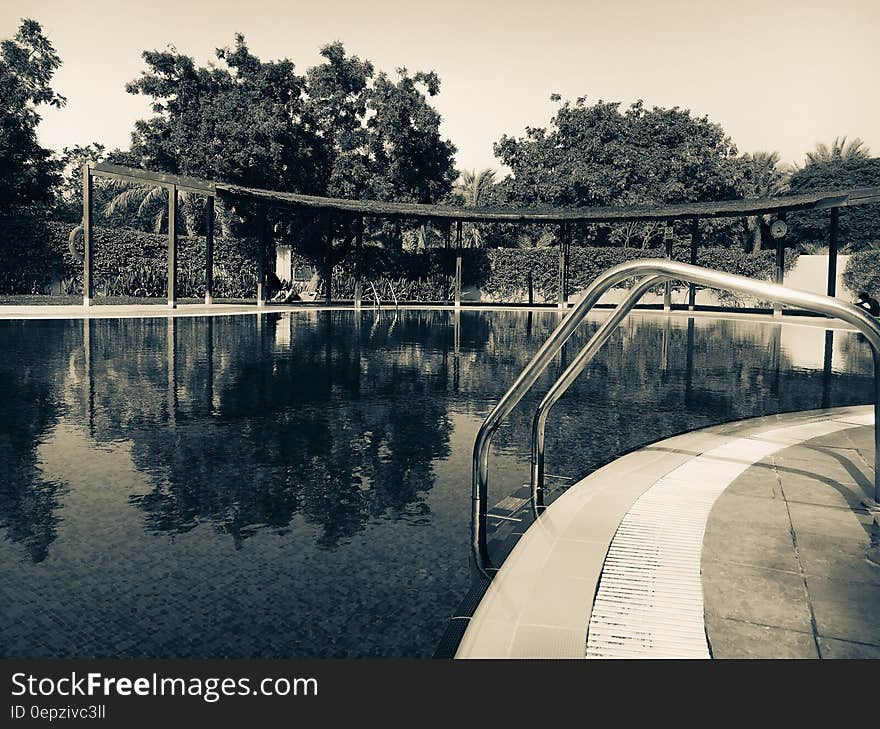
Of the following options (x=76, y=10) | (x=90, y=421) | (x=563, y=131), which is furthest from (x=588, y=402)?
(x=563, y=131)

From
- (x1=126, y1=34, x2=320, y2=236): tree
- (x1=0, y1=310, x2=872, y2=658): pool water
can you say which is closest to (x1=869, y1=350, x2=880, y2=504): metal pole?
(x1=0, y1=310, x2=872, y2=658): pool water

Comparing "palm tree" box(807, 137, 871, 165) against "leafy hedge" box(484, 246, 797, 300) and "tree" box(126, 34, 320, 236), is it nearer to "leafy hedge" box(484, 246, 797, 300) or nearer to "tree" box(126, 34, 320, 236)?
"leafy hedge" box(484, 246, 797, 300)

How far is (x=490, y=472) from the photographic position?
5641 mm

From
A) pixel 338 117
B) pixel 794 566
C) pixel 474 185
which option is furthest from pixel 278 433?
pixel 474 185

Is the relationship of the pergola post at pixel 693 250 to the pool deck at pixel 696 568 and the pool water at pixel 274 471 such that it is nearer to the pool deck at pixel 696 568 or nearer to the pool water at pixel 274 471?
the pool water at pixel 274 471

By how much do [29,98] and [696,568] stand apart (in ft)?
112

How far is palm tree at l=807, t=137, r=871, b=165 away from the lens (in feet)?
188

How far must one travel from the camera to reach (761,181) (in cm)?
4925

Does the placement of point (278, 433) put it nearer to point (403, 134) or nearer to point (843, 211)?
point (403, 134)

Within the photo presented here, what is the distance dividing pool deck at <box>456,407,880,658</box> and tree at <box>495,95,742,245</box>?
116 ft

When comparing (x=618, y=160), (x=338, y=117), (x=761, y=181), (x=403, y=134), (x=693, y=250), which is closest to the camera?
(x=693, y=250)

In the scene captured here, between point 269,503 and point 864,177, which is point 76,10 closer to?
point 269,503

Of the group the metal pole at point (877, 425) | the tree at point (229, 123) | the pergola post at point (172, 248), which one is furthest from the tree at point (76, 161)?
the metal pole at point (877, 425)

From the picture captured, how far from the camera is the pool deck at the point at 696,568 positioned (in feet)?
8.81
